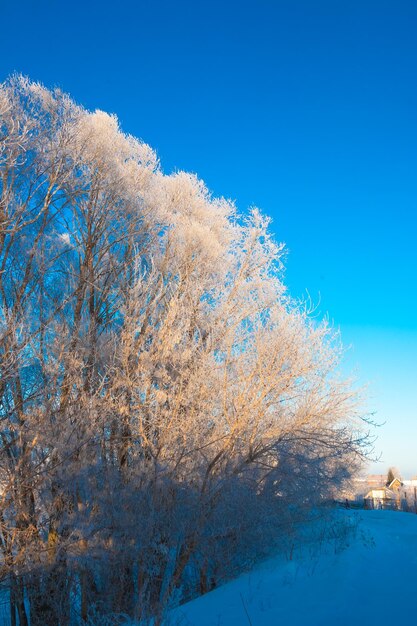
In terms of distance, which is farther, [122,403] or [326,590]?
[122,403]

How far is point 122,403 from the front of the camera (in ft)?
33.0

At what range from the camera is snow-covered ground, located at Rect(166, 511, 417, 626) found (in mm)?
6844

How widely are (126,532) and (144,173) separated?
8420 millimetres

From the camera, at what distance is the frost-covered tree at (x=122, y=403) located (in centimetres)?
898

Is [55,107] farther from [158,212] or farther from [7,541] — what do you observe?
[7,541]

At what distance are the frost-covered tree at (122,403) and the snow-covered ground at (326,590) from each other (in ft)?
2.28

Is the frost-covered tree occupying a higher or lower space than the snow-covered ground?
higher

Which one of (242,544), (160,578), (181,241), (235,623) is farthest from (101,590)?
(181,241)

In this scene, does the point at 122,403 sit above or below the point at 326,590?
above

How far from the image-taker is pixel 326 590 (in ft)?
25.8

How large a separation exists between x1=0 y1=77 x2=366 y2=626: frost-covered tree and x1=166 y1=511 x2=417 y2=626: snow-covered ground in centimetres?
69

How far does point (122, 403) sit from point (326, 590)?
4.42 meters

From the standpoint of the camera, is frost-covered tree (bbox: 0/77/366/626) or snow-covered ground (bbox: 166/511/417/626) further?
frost-covered tree (bbox: 0/77/366/626)

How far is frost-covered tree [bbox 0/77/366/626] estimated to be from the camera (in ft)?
29.5
